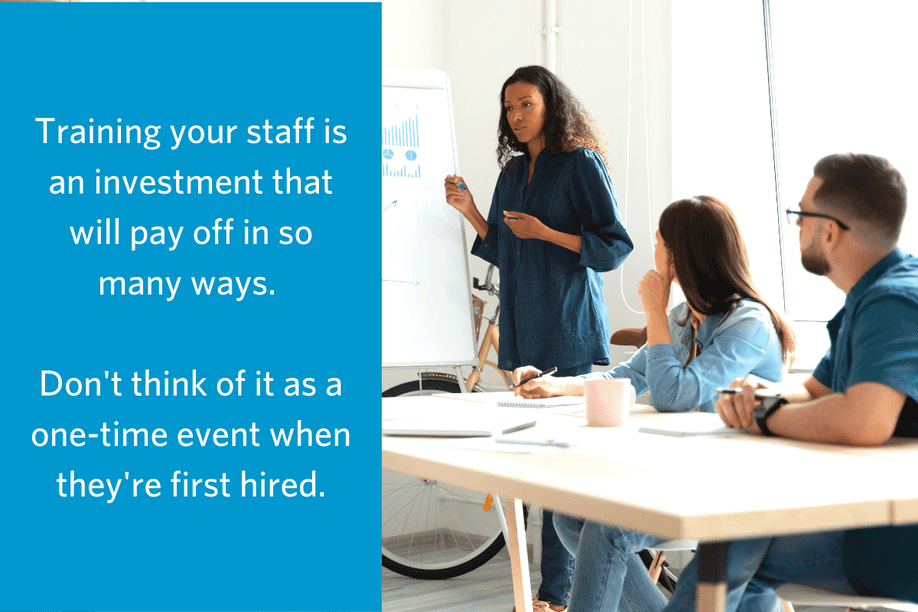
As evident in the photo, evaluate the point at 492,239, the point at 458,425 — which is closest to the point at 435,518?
the point at 492,239

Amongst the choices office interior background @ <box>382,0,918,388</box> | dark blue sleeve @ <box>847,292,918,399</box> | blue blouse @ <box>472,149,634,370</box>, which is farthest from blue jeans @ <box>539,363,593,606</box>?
dark blue sleeve @ <box>847,292,918,399</box>

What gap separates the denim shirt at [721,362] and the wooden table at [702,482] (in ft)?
1.04

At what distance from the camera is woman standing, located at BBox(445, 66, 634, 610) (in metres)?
2.42

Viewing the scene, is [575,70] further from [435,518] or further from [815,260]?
[815,260]

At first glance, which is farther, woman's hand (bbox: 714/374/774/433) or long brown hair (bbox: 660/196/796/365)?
long brown hair (bbox: 660/196/796/365)

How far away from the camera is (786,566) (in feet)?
3.82

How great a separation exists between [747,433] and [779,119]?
2.05 m

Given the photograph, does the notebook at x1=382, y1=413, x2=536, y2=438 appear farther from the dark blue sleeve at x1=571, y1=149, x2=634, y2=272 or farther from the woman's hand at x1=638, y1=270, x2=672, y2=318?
the dark blue sleeve at x1=571, y1=149, x2=634, y2=272

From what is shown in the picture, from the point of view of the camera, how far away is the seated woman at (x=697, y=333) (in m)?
1.56

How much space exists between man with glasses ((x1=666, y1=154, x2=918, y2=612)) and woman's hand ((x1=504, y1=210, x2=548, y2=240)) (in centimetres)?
109

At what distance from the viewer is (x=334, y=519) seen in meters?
1.69

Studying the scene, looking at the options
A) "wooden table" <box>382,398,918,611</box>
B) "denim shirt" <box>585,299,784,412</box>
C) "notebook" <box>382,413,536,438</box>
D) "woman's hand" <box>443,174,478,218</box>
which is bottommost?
"wooden table" <box>382,398,918,611</box>

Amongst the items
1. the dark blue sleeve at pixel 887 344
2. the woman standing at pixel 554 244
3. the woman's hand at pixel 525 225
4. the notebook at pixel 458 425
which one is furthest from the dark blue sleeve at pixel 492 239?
the dark blue sleeve at pixel 887 344

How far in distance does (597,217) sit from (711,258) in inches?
29.2
